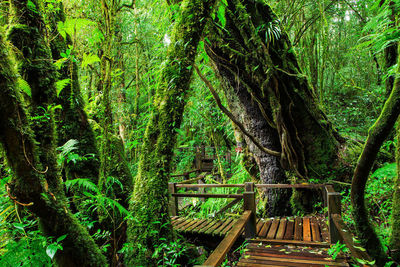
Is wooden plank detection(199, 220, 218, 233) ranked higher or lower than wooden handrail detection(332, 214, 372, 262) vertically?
lower

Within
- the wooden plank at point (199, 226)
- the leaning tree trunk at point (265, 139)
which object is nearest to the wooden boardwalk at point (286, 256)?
the wooden plank at point (199, 226)

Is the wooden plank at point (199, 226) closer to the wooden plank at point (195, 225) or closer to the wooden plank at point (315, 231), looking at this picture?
the wooden plank at point (195, 225)

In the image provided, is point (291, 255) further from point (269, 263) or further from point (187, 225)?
point (187, 225)

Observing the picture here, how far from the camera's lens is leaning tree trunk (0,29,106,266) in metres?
1.35

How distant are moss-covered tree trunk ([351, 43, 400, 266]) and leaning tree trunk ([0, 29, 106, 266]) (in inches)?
95.1

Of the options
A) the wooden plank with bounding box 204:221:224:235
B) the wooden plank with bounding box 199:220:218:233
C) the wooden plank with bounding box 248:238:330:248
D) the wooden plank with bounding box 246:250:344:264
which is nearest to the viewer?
the wooden plank with bounding box 246:250:344:264

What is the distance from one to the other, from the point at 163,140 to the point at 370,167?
2011 millimetres

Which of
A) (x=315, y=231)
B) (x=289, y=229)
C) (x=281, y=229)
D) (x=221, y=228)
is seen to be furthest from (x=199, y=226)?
(x=315, y=231)

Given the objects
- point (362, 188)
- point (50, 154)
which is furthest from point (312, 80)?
point (50, 154)

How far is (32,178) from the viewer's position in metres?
1.43

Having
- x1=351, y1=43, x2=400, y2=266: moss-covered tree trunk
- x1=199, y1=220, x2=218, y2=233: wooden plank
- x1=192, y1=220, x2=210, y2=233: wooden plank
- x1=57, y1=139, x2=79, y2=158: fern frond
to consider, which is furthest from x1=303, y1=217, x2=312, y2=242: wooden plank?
x1=57, y1=139, x2=79, y2=158: fern frond

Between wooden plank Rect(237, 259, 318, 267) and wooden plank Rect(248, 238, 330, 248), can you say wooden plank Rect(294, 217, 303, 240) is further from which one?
wooden plank Rect(237, 259, 318, 267)

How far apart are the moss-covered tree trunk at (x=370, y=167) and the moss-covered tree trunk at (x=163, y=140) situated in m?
1.84

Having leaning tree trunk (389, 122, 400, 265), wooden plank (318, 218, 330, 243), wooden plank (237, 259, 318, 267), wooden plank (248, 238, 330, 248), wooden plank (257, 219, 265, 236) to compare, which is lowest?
wooden plank (257, 219, 265, 236)
